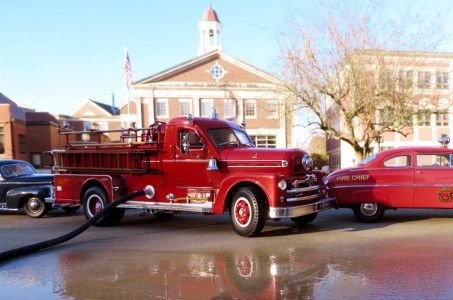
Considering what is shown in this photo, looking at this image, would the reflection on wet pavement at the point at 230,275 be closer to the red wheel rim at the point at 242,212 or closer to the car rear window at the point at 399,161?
the red wheel rim at the point at 242,212

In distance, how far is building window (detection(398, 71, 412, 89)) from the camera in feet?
55.1

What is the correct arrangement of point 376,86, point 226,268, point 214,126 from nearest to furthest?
point 226,268
point 214,126
point 376,86

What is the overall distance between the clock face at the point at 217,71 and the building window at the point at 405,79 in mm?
23538

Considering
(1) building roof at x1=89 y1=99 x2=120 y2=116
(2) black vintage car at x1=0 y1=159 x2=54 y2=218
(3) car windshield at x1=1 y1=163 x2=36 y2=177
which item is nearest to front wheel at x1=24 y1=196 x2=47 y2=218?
(2) black vintage car at x1=0 y1=159 x2=54 y2=218

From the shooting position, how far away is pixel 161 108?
37.5m

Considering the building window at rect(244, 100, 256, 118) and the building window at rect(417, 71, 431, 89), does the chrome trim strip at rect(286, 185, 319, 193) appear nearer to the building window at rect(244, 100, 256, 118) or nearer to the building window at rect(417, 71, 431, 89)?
the building window at rect(417, 71, 431, 89)

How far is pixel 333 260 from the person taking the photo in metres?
5.35

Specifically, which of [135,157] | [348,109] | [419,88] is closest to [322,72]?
[348,109]

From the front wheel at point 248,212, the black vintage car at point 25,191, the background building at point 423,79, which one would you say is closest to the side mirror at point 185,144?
the front wheel at point 248,212

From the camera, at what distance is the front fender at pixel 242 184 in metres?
6.69

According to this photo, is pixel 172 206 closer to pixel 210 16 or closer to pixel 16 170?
pixel 16 170

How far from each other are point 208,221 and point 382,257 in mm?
4477

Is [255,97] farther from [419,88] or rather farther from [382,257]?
[382,257]

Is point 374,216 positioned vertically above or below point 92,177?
below
